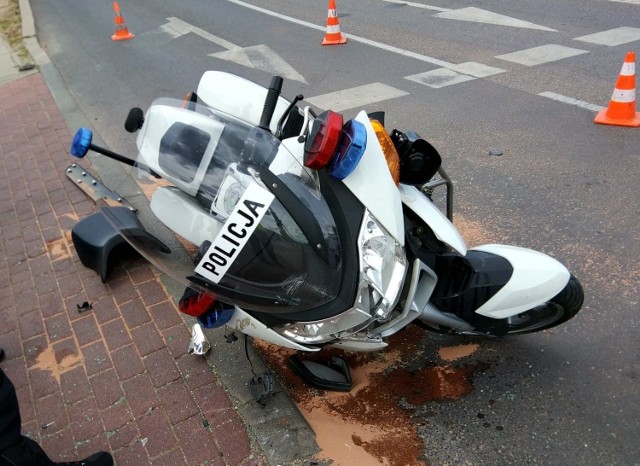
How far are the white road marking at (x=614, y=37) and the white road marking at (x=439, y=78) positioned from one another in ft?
6.96

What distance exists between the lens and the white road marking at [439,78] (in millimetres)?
7302

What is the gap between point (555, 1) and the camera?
32.8 feet

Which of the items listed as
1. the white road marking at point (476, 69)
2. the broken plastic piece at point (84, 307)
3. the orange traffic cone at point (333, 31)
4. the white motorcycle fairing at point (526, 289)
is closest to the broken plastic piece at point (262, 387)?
the white motorcycle fairing at point (526, 289)

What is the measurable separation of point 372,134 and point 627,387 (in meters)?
1.87

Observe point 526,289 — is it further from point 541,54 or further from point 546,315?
point 541,54

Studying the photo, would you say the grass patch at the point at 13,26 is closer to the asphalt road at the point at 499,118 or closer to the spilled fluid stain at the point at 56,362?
the asphalt road at the point at 499,118

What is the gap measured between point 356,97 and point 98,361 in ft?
15.6

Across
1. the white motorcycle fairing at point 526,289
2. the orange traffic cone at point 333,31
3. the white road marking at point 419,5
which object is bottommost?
the orange traffic cone at point 333,31

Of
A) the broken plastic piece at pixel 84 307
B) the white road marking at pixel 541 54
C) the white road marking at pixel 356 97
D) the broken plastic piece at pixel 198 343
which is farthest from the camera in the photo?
the white road marking at pixel 541 54

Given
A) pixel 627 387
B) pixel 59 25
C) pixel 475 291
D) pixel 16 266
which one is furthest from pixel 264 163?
pixel 59 25

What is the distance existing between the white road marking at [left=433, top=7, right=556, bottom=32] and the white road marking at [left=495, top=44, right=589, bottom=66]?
0.93 meters

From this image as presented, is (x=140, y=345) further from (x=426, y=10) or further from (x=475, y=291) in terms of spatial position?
(x=426, y=10)

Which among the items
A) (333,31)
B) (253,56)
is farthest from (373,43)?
(253,56)

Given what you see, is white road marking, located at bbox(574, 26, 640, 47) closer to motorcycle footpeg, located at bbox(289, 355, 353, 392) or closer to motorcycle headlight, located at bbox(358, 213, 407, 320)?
motorcycle footpeg, located at bbox(289, 355, 353, 392)
